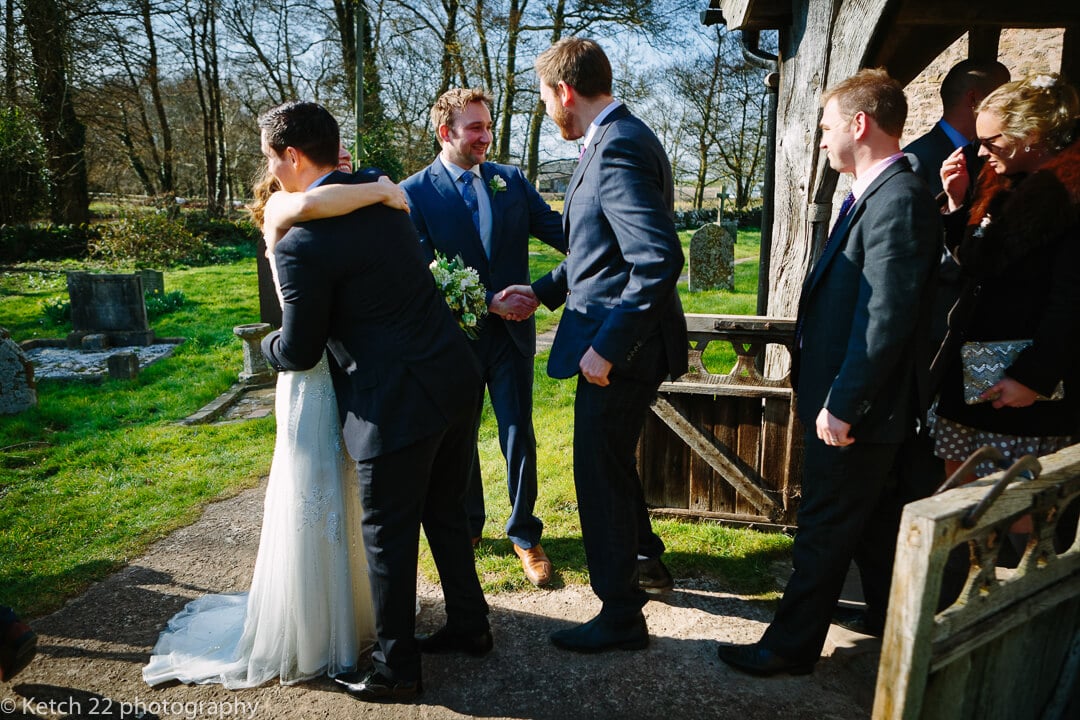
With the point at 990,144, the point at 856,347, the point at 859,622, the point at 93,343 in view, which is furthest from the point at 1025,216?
the point at 93,343

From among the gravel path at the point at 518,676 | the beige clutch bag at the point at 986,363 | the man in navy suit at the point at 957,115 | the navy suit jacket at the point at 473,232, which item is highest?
the man in navy suit at the point at 957,115

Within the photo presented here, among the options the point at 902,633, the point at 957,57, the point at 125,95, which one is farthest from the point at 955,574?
the point at 125,95

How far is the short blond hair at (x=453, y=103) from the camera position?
376 centimetres

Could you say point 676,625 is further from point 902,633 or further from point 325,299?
point 325,299

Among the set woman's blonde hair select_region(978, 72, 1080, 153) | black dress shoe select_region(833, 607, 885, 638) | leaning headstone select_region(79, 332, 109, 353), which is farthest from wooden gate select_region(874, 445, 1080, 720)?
leaning headstone select_region(79, 332, 109, 353)

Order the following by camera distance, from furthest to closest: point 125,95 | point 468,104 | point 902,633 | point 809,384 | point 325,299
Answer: point 125,95 → point 468,104 → point 809,384 → point 325,299 → point 902,633

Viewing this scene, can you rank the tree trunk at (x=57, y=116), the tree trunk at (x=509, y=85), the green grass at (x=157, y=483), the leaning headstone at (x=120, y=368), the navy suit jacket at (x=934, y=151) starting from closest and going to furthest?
the navy suit jacket at (x=934, y=151)
the green grass at (x=157, y=483)
the leaning headstone at (x=120, y=368)
the tree trunk at (x=57, y=116)
the tree trunk at (x=509, y=85)

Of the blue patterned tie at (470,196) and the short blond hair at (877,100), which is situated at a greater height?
the short blond hair at (877,100)

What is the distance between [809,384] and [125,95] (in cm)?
2389

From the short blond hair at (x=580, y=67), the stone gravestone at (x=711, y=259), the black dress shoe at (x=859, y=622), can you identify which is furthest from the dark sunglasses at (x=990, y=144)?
the stone gravestone at (x=711, y=259)

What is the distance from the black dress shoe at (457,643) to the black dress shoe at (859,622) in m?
1.55

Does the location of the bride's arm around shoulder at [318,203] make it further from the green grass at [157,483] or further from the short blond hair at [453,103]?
the green grass at [157,483]

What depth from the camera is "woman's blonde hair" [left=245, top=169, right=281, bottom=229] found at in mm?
3018

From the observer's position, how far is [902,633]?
1779 mm
